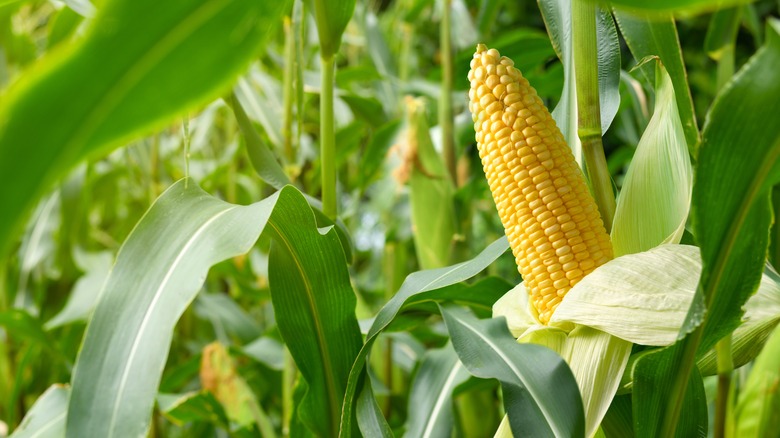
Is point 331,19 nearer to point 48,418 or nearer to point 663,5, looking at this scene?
point 663,5

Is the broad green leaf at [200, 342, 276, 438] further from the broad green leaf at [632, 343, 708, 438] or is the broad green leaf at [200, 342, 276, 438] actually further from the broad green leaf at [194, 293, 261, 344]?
the broad green leaf at [632, 343, 708, 438]

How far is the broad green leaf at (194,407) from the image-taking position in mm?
661

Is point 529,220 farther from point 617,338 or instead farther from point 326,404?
point 326,404

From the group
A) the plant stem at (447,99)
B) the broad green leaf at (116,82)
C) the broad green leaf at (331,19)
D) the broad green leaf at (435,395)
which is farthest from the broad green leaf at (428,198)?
the broad green leaf at (116,82)

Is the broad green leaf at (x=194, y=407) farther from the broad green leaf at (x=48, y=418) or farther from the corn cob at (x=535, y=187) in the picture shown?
the corn cob at (x=535, y=187)

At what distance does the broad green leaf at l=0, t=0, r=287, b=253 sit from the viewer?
0.19 metres

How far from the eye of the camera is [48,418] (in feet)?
1.97

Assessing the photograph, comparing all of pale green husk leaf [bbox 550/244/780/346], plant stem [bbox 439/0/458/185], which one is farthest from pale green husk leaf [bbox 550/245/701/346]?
plant stem [bbox 439/0/458/185]

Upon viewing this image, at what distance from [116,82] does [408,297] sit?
→ 28 centimetres

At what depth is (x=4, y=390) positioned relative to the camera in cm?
108

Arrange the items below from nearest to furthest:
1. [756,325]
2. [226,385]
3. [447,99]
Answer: [756,325] < [226,385] < [447,99]

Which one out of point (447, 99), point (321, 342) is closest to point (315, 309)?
point (321, 342)

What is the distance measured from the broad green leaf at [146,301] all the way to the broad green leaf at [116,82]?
0.47ft

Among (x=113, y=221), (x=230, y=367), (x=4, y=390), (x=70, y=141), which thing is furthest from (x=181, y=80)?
(x=113, y=221)
